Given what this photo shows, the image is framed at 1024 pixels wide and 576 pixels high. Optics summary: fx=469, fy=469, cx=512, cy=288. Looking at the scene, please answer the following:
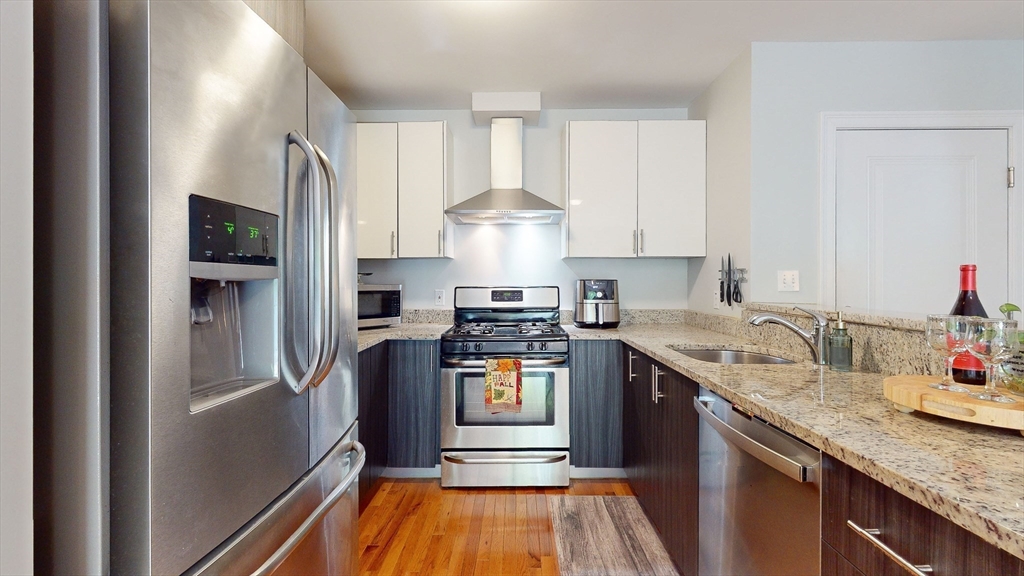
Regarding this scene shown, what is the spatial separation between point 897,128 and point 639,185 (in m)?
1.27

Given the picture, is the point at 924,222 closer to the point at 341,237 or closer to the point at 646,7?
the point at 646,7

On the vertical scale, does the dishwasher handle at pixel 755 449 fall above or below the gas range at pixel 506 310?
below

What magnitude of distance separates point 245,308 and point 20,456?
0.46 m

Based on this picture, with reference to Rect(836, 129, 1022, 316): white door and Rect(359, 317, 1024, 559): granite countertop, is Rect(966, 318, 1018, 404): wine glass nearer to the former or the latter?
Rect(359, 317, 1024, 559): granite countertop

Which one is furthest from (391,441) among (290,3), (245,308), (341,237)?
(290,3)

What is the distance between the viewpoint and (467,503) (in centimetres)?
241

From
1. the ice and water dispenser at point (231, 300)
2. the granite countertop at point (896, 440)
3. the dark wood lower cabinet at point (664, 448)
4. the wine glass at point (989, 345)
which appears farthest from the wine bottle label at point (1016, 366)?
the ice and water dispenser at point (231, 300)

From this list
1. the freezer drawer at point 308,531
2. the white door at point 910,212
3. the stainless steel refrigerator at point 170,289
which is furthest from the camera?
the white door at point 910,212

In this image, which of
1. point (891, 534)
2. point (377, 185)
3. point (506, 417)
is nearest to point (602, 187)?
point (377, 185)

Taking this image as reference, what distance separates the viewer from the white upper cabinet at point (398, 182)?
2908 mm

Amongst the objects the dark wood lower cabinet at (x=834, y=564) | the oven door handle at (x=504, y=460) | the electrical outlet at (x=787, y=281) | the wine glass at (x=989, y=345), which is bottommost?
the oven door handle at (x=504, y=460)

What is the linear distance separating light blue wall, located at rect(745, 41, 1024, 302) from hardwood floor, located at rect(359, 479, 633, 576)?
5.01ft

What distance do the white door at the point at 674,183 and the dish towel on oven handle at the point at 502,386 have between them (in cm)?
111

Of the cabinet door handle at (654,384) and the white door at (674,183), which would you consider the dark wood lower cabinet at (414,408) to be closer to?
the cabinet door handle at (654,384)
